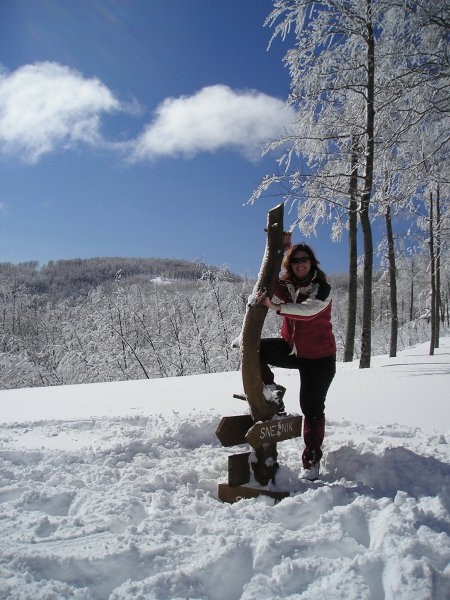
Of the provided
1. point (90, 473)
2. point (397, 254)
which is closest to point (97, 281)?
point (397, 254)

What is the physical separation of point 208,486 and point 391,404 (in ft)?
9.53

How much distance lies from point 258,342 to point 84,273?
148 meters

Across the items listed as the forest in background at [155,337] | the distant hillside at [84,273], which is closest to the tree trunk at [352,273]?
the forest in background at [155,337]

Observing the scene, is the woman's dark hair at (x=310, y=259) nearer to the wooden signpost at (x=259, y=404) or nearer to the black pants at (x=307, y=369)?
the wooden signpost at (x=259, y=404)

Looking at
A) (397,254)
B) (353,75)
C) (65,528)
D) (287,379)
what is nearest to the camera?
(65,528)

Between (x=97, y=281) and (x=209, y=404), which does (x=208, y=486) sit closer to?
(x=209, y=404)

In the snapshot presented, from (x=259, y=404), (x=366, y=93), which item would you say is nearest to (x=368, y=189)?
(x=366, y=93)

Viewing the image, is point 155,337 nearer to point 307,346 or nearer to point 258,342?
point 307,346

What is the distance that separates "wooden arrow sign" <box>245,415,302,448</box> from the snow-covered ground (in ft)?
0.90

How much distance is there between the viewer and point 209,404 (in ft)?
17.3

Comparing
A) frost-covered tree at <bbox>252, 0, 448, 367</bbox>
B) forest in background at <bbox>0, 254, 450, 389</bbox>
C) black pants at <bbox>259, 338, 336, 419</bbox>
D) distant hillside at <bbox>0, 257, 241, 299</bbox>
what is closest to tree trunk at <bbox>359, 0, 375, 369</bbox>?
frost-covered tree at <bbox>252, 0, 448, 367</bbox>

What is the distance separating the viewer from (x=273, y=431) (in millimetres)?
3016

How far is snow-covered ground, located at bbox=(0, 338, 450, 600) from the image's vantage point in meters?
1.88

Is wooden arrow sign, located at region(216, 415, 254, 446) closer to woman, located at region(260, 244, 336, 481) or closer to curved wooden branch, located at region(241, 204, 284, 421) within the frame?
curved wooden branch, located at region(241, 204, 284, 421)
